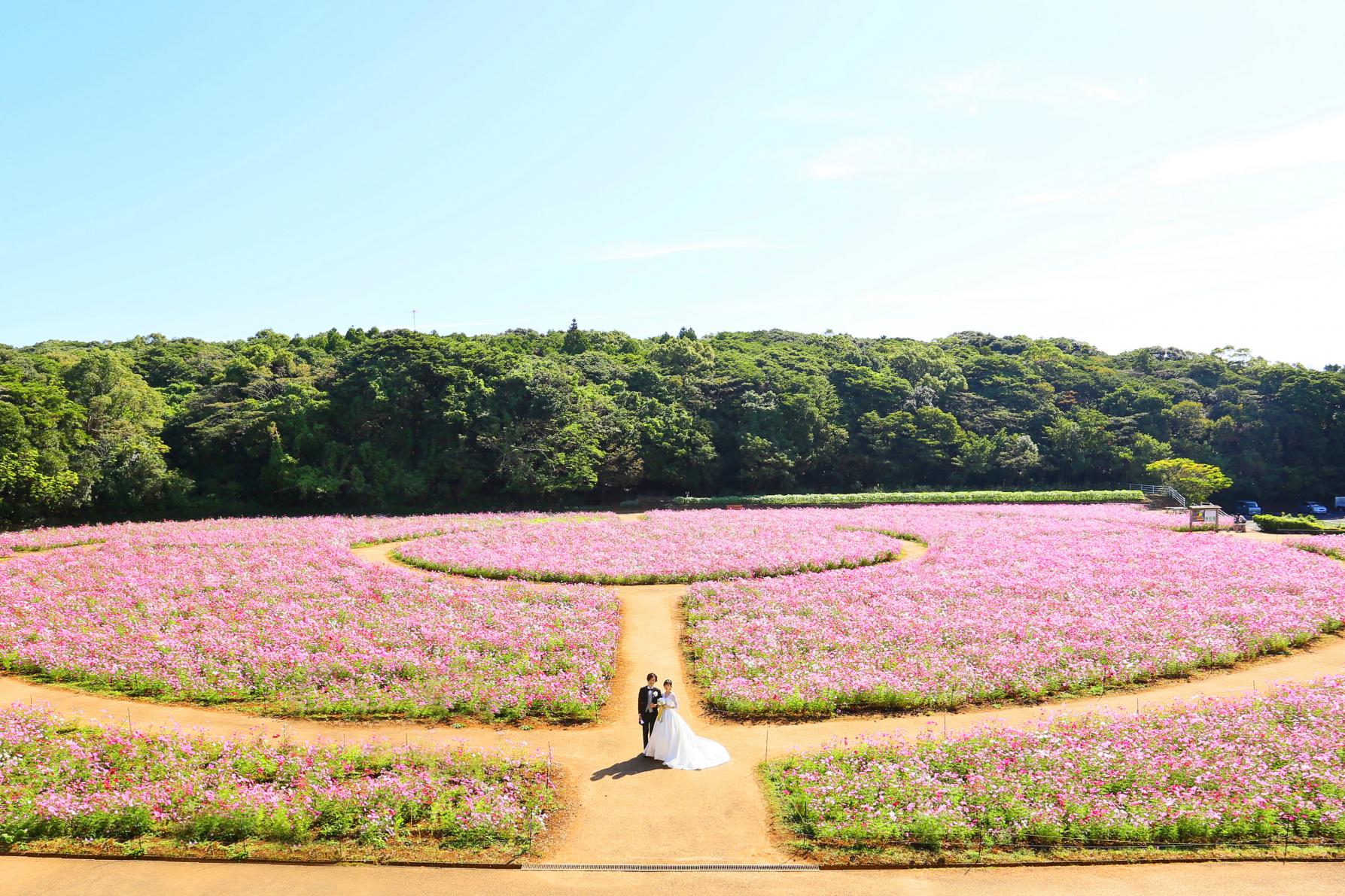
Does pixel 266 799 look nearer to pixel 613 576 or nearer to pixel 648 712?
pixel 648 712

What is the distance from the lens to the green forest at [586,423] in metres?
38.0

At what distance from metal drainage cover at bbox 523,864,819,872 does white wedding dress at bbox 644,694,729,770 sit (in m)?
2.62

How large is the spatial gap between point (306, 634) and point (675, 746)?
988 cm

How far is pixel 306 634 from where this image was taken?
55.7 feet

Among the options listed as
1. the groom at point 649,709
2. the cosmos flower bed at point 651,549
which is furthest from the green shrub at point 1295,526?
the groom at point 649,709

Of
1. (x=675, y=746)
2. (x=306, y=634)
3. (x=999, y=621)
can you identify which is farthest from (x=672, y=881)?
(x=999, y=621)

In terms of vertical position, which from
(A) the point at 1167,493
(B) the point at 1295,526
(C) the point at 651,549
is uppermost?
(A) the point at 1167,493

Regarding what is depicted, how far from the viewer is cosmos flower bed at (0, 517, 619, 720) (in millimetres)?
14172

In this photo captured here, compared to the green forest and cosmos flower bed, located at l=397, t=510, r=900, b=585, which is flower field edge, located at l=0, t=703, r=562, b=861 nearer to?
cosmos flower bed, located at l=397, t=510, r=900, b=585

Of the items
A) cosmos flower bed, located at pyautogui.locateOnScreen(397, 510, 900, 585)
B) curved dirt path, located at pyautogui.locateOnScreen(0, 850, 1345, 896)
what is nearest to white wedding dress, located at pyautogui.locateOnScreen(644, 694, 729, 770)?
Answer: curved dirt path, located at pyautogui.locateOnScreen(0, 850, 1345, 896)

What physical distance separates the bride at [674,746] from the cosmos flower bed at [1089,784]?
1127mm

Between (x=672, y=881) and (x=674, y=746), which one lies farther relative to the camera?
(x=674, y=746)

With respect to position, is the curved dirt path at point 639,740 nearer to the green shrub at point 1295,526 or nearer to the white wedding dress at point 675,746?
the white wedding dress at point 675,746

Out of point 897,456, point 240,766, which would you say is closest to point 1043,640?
point 240,766
